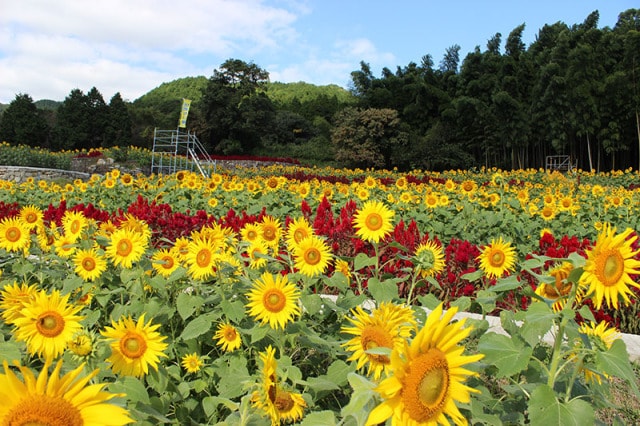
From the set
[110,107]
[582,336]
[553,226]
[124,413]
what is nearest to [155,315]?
[124,413]

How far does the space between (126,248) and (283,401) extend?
103 cm

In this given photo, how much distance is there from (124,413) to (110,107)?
4304 cm

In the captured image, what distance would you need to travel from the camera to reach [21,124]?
1393 inches

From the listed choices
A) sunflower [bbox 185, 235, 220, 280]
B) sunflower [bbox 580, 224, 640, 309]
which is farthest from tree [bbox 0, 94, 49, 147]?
sunflower [bbox 580, 224, 640, 309]

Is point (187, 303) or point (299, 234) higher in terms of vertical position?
point (299, 234)

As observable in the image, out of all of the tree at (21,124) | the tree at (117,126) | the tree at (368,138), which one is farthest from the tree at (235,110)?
the tree at (21,124)

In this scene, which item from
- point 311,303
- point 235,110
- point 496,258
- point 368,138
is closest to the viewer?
point 311,303

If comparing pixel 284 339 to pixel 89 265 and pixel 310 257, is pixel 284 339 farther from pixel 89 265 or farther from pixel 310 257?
pixel 89 265

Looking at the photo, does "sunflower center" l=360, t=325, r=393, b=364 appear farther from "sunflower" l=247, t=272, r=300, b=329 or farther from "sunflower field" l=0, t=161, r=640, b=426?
"sunflower" l=247, t=272, r=300, b=329

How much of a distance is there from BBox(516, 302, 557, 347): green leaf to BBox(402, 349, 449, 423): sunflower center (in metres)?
0.36

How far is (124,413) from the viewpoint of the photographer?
72cm

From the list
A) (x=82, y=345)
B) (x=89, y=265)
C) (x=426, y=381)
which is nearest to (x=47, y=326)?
(x=82, y=345)

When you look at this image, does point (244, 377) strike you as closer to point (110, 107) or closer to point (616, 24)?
point (616, 24)

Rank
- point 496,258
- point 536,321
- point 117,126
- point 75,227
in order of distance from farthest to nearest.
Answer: point 117,126 → point 75,227 → point 496,258 → point 536,321
